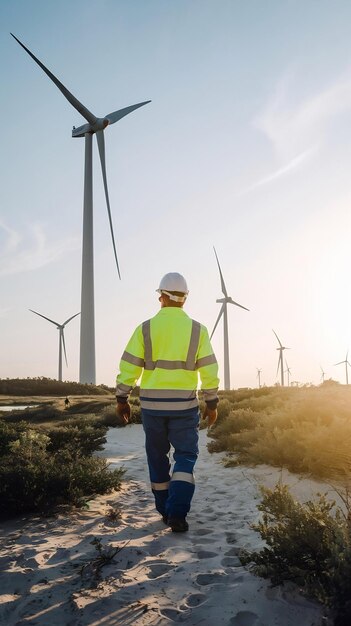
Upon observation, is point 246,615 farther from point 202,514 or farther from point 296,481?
point 296,481

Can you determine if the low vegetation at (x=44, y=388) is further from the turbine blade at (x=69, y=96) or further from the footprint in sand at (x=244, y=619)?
the footprint in sand at (x=244, y=619)

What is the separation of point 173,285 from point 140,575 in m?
3.10

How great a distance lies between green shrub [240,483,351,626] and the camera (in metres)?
2.86

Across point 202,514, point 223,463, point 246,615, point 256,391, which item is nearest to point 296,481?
point 202,514

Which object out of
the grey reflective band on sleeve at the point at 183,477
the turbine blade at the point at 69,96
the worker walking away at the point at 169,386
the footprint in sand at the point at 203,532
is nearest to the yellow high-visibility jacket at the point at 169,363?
the worker walking away at the point at 169,386

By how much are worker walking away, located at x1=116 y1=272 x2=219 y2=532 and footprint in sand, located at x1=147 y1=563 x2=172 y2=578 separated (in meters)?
1.13

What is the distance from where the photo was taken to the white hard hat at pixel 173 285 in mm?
5758

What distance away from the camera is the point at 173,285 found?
5.77 meters

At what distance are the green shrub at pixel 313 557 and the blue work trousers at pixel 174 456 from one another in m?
1.26

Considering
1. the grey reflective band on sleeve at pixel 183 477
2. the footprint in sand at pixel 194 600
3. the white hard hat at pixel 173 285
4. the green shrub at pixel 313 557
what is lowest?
the footprint in sand at pixel 194 600

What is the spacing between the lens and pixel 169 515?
5.14 m

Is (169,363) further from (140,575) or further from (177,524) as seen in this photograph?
(140,575)

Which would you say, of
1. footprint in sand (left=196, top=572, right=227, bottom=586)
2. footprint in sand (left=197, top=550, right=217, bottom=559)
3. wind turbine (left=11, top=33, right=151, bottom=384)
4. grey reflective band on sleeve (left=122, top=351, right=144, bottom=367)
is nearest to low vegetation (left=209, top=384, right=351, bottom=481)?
footprint in sand (left=197, top=550, right=217, bottom=559)

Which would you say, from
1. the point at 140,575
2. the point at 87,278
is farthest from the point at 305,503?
the point at 87,278
